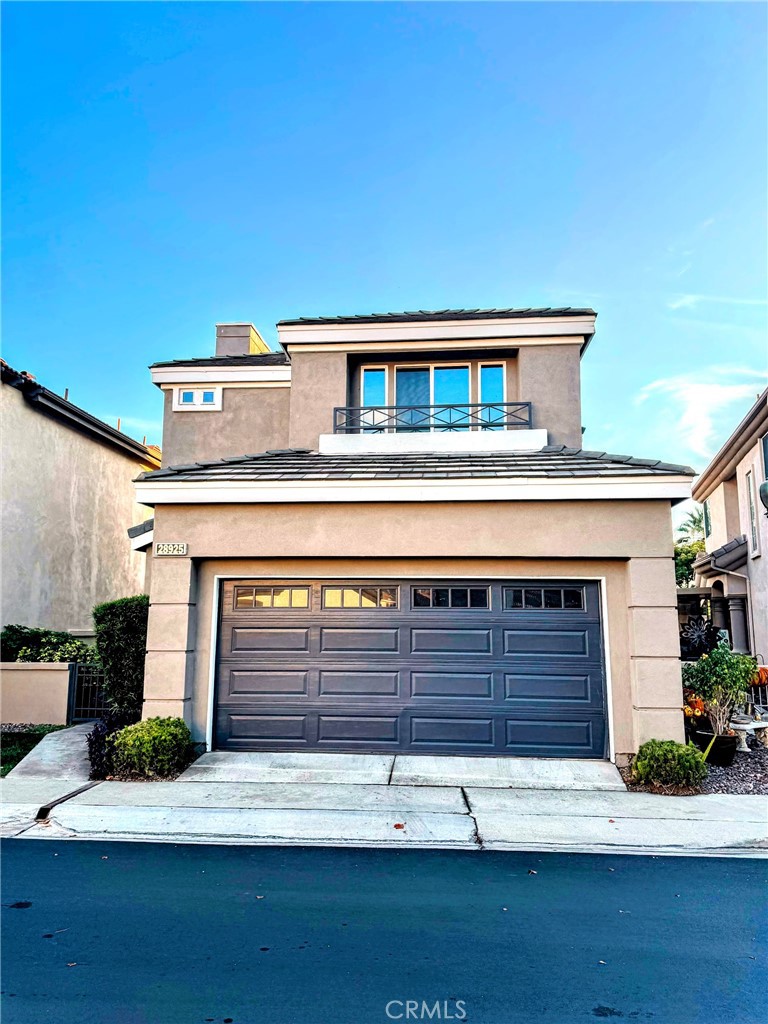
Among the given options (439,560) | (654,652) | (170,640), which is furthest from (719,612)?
(170,640)

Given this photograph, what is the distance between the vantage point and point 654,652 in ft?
26.5

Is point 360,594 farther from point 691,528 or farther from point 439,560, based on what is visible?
point 691,528

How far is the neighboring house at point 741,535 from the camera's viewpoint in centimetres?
1524

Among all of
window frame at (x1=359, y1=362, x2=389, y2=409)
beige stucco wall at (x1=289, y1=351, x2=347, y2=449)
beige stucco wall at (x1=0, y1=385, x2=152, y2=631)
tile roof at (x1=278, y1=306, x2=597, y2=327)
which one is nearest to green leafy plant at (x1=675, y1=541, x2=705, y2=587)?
tile roof at (x1=278, y1=306, x2=597, y2=327)

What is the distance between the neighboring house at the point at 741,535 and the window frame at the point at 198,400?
38.4 feet

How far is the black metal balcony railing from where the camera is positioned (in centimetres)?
1176

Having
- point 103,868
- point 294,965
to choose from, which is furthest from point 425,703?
point 294,965

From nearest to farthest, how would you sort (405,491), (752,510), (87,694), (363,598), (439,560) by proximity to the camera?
(405,491), (439,560), (363,598), (87,694), (752,510)

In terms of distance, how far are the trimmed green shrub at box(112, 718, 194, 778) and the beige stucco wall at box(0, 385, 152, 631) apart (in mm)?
7436

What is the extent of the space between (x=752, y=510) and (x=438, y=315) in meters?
10.0

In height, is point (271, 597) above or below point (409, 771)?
above

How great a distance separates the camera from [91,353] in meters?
20.0

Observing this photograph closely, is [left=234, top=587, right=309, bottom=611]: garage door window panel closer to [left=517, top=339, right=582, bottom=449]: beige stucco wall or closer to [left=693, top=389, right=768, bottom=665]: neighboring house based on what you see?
[left=517, top=339, right=582, bottom=449]: beige stucco wall

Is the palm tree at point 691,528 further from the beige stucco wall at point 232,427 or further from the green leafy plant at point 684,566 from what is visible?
the beige stucco wall at point 232,427
